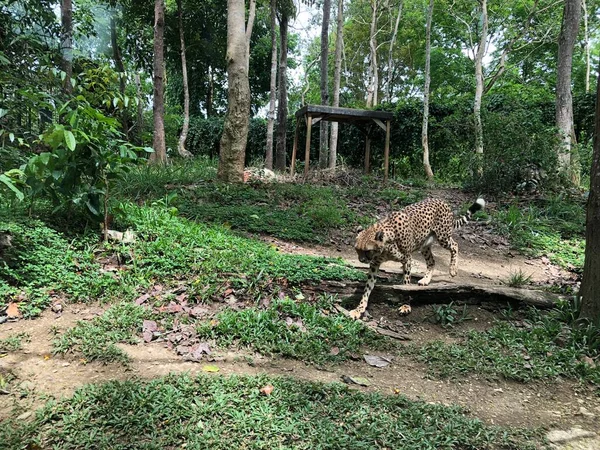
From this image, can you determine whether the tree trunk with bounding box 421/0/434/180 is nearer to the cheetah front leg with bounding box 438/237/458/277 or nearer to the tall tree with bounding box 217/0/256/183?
the tall tree with bounding box 217/0/256/183

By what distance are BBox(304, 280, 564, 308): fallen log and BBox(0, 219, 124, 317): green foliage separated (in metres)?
2.93

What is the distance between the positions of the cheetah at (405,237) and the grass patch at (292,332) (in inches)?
15.7

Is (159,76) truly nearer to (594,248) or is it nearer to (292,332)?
(292,332)

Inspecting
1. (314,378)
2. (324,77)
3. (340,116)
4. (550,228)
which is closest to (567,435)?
(314,378)

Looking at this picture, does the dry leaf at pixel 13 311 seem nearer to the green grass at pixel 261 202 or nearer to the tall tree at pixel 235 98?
the green grass at pixel 261 202

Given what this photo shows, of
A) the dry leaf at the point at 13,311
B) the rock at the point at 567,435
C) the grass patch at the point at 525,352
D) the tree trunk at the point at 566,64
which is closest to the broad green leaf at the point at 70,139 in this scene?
the dry leaf at the point at 13,311

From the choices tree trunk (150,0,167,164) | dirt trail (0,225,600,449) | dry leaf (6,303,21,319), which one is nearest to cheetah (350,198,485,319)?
dirt trail (0,225,600,449)

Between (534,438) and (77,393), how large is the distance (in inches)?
125

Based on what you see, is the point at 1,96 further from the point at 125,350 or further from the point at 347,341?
the point at 347,341

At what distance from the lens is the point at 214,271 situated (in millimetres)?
4816

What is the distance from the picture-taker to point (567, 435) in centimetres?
275

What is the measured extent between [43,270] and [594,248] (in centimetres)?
581

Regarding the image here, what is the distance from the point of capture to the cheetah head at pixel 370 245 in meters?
4.42

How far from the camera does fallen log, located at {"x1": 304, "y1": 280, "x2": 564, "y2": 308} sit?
4660mm
